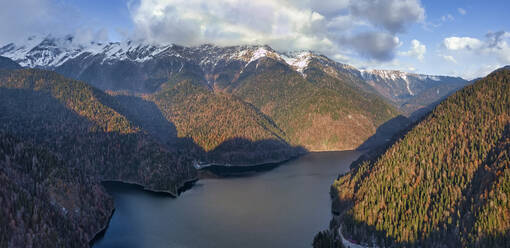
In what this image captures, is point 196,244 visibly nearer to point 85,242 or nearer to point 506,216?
point 85,242

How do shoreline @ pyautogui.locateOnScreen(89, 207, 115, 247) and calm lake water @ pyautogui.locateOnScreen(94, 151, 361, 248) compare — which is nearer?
calm lake water @ pyautogui.locateOnScreen(94, 151, 361, 248)

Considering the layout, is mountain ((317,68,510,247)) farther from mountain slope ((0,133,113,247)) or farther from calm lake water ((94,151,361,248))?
mountain slope ((0,133,113,247))

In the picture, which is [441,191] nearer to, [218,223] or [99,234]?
[218,223]

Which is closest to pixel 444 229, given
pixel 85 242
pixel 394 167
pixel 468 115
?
pixel 394 167

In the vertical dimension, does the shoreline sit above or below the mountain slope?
below

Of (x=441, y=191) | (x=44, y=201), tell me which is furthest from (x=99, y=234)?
(x=441, y=191)

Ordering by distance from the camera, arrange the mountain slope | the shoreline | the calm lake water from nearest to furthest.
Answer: the mountain slope < the calm lake water < the shoreline

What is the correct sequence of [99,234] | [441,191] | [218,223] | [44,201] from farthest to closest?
[218,223] < [441,191] < [99,234] < [44,201]

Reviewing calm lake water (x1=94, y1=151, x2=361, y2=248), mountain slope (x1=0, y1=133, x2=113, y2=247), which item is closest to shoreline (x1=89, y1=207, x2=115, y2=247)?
mountain slope (x1=0, y1=133, x2=113, y2=247)
